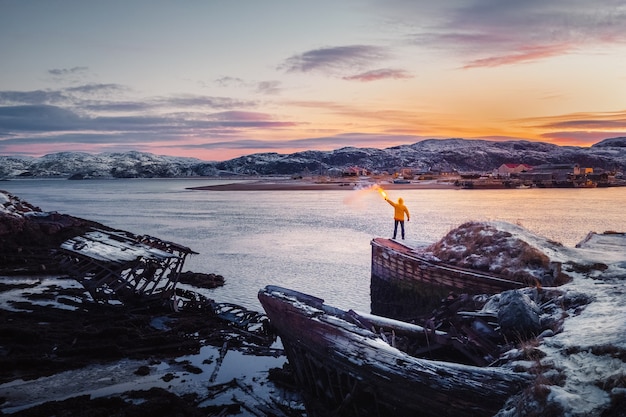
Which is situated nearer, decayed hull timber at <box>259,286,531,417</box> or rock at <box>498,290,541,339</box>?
decayed hull timber at <box>259,286,531,417</box>

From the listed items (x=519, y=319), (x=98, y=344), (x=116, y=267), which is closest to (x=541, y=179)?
(x=116, y=267)

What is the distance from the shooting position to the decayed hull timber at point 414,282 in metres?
15.1

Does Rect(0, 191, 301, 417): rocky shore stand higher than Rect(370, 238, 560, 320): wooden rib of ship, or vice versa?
Rect(370, 238, 560, 320): wooden rib of ship

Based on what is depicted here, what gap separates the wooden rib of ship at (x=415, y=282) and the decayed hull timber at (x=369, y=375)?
4552 mm

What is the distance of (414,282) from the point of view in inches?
708

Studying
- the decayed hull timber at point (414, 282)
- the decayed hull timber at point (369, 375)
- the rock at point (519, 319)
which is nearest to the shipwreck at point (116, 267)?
the decayed hull timber at point (369, 375)

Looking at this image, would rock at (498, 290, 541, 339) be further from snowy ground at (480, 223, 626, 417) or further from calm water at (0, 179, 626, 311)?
calm water at (0, 179, 626, 311)

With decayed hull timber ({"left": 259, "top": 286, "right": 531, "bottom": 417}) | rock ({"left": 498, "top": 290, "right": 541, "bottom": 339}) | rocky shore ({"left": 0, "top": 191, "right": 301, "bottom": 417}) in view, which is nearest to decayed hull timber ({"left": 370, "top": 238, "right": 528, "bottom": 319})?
rock ({"left": 498, "top": 290, "right": 541, "bottom": 339})

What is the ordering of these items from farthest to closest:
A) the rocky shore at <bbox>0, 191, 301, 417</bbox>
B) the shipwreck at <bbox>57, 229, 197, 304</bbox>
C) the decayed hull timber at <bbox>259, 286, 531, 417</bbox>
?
the shipwreck at <bbox>57, 229, 197, 304</bbox>
the rocky shore at <bbox>0, 191, 301, 417</bbox>
the decayed hull timber at <bbox>259, 286, 531, 417</bbox>

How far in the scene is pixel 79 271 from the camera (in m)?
18.7

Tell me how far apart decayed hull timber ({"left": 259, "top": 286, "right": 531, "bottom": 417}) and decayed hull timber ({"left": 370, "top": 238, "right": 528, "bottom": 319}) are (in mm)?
4495

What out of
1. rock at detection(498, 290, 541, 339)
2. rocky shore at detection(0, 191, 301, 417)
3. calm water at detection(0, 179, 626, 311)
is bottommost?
calm water at detection(0, 179, 626, 311)

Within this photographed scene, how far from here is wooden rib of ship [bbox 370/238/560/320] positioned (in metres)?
15.1

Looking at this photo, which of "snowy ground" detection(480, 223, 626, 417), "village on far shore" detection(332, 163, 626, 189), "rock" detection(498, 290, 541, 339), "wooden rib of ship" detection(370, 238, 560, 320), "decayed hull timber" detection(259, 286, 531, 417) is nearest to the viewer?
"snowy ground" detection(480, 223, 626, 417)
